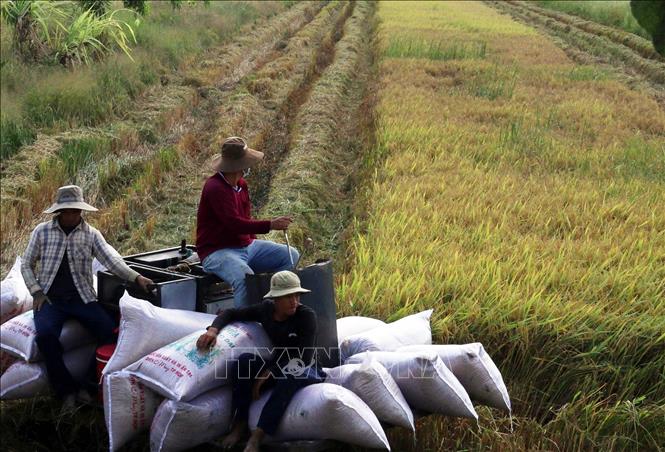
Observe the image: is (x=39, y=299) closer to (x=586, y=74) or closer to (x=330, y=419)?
(x=330, y=419)

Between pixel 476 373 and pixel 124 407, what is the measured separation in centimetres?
153

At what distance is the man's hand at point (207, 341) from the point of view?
137 inches

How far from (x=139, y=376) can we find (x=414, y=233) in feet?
9.72

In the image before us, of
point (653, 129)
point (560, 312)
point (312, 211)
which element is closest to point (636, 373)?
point (560, 312)

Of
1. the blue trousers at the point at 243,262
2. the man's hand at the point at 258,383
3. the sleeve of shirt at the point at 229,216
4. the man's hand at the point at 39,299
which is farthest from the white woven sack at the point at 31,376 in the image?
the man's hand at the point at 258,383

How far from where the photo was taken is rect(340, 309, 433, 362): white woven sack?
393 centimetres

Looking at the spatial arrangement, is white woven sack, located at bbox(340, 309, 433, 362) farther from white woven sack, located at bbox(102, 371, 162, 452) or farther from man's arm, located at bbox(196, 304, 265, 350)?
white woven sack, located at bbox(102, 371, 162, 452)

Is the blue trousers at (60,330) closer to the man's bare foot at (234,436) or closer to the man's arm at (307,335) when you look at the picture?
the man's bare foot at (234,436)

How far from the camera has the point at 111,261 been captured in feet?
13.3

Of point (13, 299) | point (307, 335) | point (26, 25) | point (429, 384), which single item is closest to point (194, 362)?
point (307, 335)

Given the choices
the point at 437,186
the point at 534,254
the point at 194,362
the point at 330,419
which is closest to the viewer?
the point at 330,419

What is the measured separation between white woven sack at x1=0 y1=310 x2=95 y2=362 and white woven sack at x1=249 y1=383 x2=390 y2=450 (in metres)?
1.28

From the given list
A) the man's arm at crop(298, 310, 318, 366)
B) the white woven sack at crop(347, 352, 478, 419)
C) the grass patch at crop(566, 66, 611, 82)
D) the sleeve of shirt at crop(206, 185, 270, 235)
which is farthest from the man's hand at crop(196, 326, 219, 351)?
the grass patch at crop(566, 66, 611, 82)

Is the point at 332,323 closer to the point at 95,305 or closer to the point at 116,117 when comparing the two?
the point at 95,305
